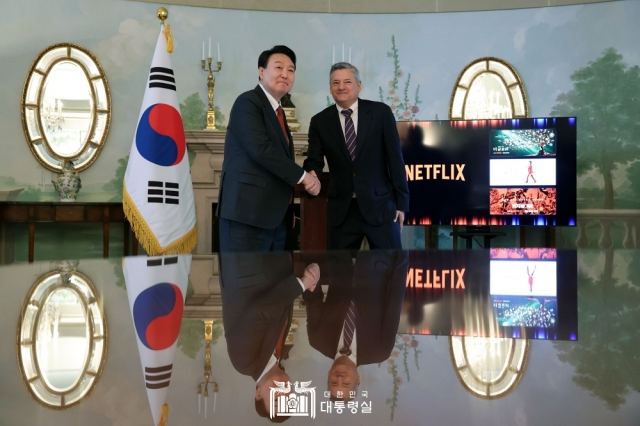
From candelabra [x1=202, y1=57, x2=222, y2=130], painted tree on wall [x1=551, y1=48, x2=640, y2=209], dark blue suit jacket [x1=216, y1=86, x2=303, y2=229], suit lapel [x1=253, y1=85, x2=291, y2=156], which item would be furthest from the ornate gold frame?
painted tree on wall [x1=551, y1=48, x2=640, y2=209]

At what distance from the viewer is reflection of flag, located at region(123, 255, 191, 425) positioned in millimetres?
294

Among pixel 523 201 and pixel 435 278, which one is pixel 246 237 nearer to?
pixel 435 278

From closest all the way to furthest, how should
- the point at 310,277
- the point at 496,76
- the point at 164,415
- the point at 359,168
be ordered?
the point at 164,415, the point at 310,277, the point at 359,168, the point at 496,76

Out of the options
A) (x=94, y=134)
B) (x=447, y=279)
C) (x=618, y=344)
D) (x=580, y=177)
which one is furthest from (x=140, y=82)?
(x=618, y=344)

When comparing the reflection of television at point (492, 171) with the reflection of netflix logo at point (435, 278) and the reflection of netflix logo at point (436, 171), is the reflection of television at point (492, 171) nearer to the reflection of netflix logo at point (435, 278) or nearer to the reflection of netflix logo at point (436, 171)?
the reflection of netflix logo at point (436, 171)

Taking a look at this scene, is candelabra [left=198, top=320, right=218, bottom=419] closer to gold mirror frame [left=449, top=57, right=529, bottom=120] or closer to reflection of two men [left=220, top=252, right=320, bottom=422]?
reflection of two men [left=220, top=252, right=320, bottom=422]

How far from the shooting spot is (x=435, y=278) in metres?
0.77

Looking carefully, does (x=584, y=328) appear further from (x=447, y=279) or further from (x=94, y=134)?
(x=94, y=134)

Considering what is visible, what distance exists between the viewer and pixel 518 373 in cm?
31

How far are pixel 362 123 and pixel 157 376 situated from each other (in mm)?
2383

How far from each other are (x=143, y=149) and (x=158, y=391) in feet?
12.7

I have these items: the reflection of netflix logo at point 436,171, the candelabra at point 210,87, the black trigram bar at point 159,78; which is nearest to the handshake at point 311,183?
the black trigram bar at point 159,78

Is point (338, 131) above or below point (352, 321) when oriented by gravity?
above

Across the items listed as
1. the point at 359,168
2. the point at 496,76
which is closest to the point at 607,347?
the point at 359,168
